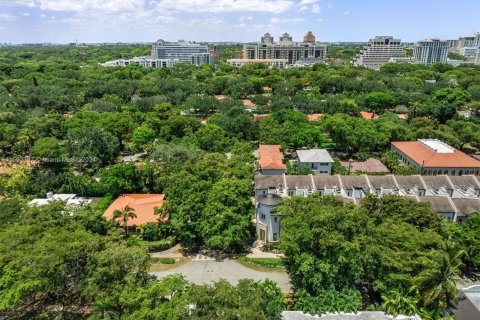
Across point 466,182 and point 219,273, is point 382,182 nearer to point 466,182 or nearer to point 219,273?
point 466,182

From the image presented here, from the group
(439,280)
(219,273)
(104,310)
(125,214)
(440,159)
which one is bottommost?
(219,273)

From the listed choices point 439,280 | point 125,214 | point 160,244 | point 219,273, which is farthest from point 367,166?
point 125,214

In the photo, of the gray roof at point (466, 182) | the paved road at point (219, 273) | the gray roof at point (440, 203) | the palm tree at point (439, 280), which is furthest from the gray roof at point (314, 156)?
the palm tree at point (439, 280)

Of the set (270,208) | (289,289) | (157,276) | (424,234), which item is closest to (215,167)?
(270,208)

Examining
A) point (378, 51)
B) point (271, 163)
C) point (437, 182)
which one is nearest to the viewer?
point (437, 182)

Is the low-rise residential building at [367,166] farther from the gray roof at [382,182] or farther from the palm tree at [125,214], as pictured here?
the palm tree at [125,214]

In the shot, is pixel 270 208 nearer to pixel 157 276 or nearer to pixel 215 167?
pixel 215 167

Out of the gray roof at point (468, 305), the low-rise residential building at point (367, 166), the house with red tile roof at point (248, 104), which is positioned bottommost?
the gray roof at point (468, 305)

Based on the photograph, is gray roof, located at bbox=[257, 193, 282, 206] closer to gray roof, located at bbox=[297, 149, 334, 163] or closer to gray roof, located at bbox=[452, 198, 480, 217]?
gray roof, located at bbox=[297, 149, 334, 163]
